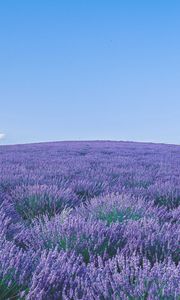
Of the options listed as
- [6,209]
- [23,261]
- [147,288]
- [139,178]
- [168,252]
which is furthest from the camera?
[139,178]

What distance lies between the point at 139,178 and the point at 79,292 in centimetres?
439

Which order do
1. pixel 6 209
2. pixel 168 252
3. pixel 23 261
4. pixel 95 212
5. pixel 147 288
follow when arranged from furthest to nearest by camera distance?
1. pixel 6 209
2. pixel 95 212
3. pixel 168 252
4. pixel 23 261
5. pixel 147 288

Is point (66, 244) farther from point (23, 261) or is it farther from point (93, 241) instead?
point (23, 261)

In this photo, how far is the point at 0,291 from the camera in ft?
5.79

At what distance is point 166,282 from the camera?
1773mm

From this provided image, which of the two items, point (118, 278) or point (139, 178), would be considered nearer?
point (118, 278)

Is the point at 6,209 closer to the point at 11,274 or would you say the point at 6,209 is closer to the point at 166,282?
the point at 11,274

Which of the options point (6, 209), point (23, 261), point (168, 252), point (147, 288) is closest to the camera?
point (147, 288)

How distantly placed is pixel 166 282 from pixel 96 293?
32 cm

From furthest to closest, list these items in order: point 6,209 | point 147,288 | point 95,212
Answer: point 6,209, point 95,212, point 147,288

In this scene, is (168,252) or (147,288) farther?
(168,252)

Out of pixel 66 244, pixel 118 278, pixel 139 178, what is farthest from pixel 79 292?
pixel 139 178

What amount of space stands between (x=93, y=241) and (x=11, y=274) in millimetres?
867

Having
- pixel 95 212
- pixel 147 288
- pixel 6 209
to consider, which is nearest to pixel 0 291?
pixel 147 288
